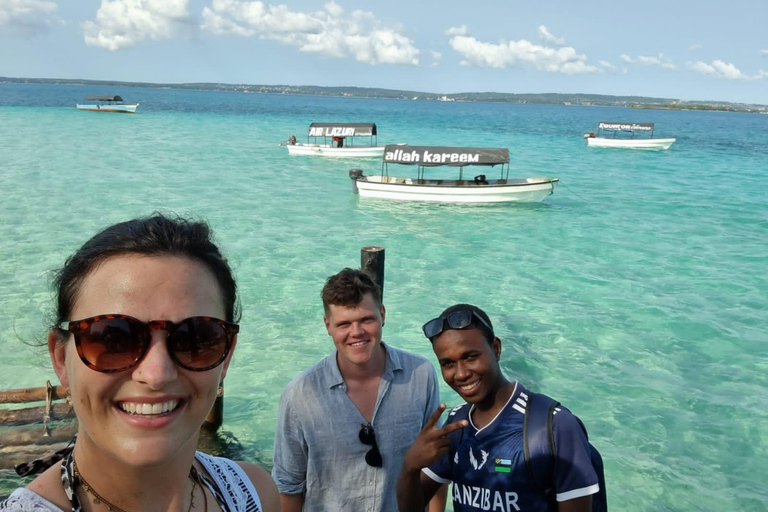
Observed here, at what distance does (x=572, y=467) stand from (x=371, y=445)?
1.24 m

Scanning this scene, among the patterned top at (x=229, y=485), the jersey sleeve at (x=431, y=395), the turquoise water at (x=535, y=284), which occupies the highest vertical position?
the patterned top at (x=229, y=485)

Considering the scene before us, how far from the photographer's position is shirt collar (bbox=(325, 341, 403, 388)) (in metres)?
3.51

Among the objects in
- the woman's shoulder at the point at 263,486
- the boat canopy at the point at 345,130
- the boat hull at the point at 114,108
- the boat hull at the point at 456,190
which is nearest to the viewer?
the woman's shoulder at the point at 263,486

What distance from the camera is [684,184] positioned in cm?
3275

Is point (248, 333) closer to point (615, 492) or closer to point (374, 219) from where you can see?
point (615, 492)

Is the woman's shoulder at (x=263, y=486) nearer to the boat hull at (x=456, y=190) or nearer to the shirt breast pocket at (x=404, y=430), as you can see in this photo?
the shirt breast pocket at (x=404, y=430)

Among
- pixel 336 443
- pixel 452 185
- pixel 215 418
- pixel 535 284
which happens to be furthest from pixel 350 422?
pixel 452 185

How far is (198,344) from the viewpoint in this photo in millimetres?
1470

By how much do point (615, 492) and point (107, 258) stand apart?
6725mm

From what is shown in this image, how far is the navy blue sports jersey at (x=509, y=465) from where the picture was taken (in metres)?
2.59

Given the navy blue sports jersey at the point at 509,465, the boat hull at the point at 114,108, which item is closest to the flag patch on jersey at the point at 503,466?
the navy blue sports jersey at the point at 509,465

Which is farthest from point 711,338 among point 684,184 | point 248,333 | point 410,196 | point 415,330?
point 684,184

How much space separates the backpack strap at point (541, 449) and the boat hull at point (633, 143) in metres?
53.6

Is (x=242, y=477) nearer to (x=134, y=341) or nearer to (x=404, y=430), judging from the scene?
(x=134, y=341)
